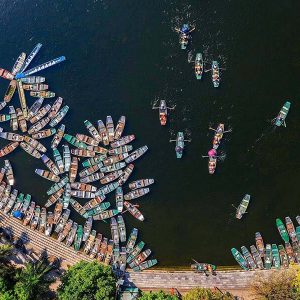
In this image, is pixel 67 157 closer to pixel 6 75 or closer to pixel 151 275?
pixel 6 75

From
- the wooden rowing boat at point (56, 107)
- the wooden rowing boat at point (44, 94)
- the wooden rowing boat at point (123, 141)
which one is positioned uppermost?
the wooden rowing boat at point (44, 94)

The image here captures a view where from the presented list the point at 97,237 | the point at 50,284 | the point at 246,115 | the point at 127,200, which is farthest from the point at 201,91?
the point at 50,284

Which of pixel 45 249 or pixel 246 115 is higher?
pixel 246 115

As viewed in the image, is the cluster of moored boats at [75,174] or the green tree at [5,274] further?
the cluster of moored boats at [75,174]

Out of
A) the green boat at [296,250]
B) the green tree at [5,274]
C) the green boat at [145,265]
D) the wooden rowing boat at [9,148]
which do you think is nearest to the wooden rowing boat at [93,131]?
the wooden rowing boat at [9,148]

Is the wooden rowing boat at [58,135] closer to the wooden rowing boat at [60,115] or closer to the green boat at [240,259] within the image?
the wooden rowing boat at [60,115]

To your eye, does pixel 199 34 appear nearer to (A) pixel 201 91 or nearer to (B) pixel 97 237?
(A) pixel 201 91

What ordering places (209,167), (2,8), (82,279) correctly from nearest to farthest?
(82,279) < (209,167) < (2,8)
